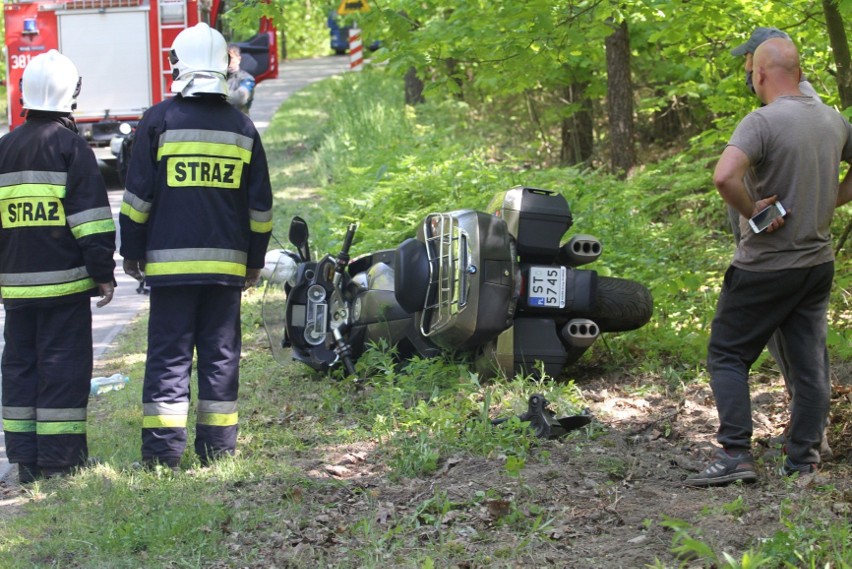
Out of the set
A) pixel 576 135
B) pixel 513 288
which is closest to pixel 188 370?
pixel 513 288

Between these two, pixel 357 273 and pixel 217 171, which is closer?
pixel 217 171

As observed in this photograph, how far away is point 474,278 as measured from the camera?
582 cm

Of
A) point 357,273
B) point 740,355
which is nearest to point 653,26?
point 357,273

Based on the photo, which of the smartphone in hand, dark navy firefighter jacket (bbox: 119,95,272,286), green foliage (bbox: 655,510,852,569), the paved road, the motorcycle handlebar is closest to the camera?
green foliage (bbox: 655,510,852,569)

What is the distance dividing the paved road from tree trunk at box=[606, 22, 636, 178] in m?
5.14

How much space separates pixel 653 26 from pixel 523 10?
3.68 meters

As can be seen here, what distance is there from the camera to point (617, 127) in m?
11.9

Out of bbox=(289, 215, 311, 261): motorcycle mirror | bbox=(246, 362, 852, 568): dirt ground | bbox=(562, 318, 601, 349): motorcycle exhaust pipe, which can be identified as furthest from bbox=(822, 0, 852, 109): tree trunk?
bbox=(289, 215, 311, 261): motorcycle mirror

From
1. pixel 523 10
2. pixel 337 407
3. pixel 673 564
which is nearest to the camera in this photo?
pixel 673 564

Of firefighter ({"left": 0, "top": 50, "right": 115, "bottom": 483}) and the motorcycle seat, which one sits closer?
firefighter ({"left": 0, "top": 50, "right": 115, "bottom": 483})

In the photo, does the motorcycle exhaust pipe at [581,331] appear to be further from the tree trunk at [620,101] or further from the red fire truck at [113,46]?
the red fire truck at [113,46]

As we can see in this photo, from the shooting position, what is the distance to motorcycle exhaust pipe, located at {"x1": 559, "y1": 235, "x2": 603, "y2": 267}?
20.0ft

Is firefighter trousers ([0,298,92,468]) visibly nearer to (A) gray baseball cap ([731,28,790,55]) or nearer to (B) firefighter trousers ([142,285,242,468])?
(B) firefighter trousers ([142,285,242,468])

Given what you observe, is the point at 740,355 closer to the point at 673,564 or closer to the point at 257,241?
the point at 673,564
